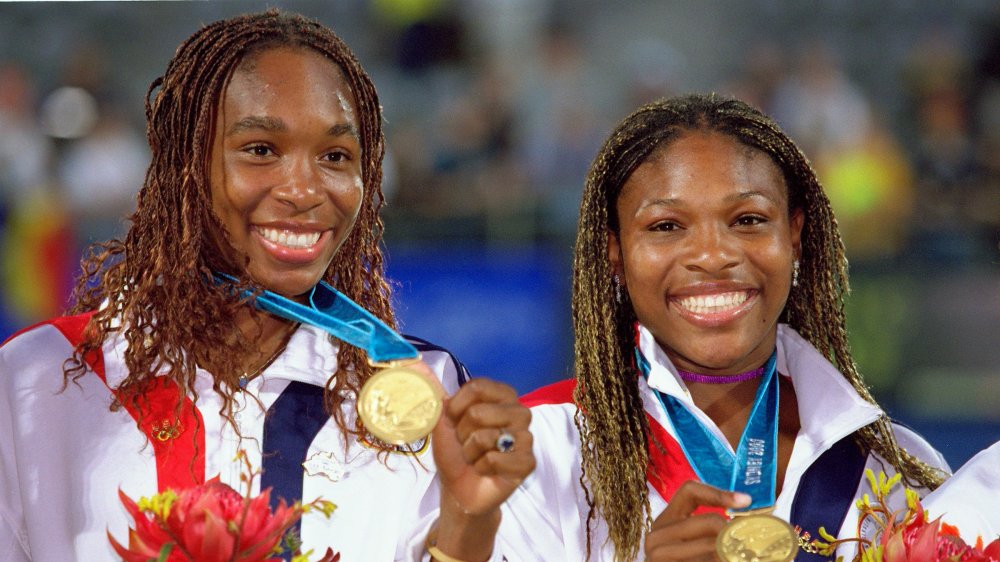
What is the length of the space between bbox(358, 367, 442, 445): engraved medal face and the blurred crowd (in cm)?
400

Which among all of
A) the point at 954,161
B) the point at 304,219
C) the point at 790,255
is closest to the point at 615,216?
the point at 790,255

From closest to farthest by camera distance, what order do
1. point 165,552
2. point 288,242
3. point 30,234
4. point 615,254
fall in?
point 165,552 → point 288,242 → point 615,254 → point 30,234

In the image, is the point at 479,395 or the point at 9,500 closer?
the point at 479,395

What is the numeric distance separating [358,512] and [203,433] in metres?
0.33

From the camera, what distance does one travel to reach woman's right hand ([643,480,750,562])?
2.28 m

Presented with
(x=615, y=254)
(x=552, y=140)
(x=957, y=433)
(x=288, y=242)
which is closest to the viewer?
(x=288, y=242)

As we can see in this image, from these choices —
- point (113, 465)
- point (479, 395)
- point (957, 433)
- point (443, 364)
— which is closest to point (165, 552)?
point (113, 465)

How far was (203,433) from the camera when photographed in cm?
260

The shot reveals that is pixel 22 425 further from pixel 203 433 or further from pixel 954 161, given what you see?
pixel 954 161

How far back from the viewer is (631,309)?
2.93 metres

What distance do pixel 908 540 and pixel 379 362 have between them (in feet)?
3.25

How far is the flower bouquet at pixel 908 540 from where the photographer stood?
228cm

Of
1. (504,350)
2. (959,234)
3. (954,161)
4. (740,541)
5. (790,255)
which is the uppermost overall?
(954,161)

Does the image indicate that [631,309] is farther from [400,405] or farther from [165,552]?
[165,552]
